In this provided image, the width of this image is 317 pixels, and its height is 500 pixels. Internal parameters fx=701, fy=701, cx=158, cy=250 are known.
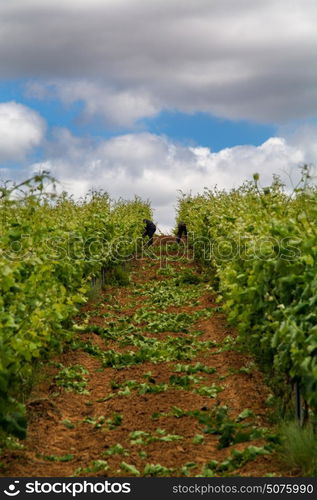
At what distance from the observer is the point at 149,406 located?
8.56 metres

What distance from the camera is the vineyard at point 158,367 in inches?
254

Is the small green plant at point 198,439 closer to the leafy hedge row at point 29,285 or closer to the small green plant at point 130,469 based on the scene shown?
the small green plant at point 130,469

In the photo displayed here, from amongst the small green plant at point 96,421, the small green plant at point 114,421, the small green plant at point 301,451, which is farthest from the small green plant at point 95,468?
the small green plant at point 301,451

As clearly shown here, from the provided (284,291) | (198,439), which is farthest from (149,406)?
(284,291)

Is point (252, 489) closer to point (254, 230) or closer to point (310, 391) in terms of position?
point (310, 391)

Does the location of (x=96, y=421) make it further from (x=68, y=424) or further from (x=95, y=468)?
(x=95, y=468)

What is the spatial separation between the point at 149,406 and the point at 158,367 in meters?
2.03

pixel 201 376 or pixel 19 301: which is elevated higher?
pixel 19 301

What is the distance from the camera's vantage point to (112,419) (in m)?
8.26

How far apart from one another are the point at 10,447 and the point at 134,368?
3.81 m

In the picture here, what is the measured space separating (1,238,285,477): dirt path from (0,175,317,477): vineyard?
0.06 ft

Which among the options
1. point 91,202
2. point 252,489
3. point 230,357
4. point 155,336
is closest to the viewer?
point 252,489

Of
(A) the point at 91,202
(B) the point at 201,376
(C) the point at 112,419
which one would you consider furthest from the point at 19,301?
(A) the point at 91,202

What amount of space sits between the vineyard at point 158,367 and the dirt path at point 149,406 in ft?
0.06
